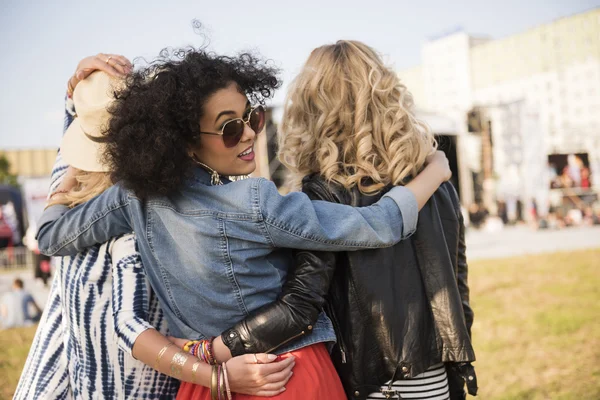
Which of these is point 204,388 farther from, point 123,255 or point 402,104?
point 402,104

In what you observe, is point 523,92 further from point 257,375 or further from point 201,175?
point 257,375

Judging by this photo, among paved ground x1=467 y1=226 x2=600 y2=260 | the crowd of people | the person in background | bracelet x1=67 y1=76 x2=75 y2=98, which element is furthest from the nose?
paved ground x1=467 y1=226 x2=600 y2=260

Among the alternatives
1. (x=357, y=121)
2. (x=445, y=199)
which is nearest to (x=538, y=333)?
(x=445, y=199)

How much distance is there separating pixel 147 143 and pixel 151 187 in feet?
0.41

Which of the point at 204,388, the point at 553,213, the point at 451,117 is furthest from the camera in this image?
the point at 451,117

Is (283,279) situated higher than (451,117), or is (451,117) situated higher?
(451,117)

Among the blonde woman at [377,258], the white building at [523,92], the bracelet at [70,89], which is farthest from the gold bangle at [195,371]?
the white building at [523,92]

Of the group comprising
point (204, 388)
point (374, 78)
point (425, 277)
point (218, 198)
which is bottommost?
point (204, 388)

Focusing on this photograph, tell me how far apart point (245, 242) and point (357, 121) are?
1.95 feet

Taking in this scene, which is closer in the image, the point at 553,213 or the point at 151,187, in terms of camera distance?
the point at 151,187

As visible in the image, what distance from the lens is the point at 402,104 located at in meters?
1.85

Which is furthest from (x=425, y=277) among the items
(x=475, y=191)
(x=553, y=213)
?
(x=475, y=191)

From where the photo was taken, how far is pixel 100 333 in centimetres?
173

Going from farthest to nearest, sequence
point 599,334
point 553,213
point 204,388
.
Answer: point 553,213 < point 599,334 < point 204,388
